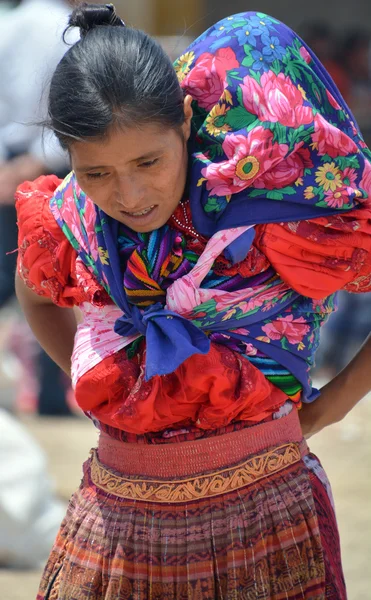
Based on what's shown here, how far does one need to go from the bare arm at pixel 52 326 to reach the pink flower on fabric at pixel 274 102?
0.79m

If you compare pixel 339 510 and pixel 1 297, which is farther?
pixel 1 297

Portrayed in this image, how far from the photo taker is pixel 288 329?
1882mm

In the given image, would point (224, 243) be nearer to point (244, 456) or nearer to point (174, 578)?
point (244, 456)

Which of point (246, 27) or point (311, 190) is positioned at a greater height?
point (246, 27)

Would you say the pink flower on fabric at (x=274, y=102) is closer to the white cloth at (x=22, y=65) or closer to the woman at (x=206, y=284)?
the woman at (x=206, y=284)

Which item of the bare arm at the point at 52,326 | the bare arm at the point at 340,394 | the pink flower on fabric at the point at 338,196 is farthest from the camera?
the bare arm at the point at 52,326

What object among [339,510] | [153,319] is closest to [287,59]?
[153,319]

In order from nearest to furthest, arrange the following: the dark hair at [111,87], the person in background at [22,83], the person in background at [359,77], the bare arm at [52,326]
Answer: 1. the dark hair at [111,87]
2. the bare arm at [52,326]
3. the person in background at [22,83]
4. the person in background at [359,77]

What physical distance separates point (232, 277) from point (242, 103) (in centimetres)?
34

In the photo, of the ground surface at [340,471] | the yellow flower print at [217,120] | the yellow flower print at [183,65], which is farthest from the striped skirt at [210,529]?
the ground surface at [340,471]

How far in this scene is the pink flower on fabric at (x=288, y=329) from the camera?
1.86m

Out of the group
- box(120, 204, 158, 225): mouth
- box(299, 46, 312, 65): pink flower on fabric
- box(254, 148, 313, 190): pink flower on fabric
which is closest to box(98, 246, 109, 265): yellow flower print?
box(120, 204, 158, 225): mouth

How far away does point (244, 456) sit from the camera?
6.14ft

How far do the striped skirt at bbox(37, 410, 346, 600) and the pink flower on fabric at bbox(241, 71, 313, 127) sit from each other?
2.03 feet
